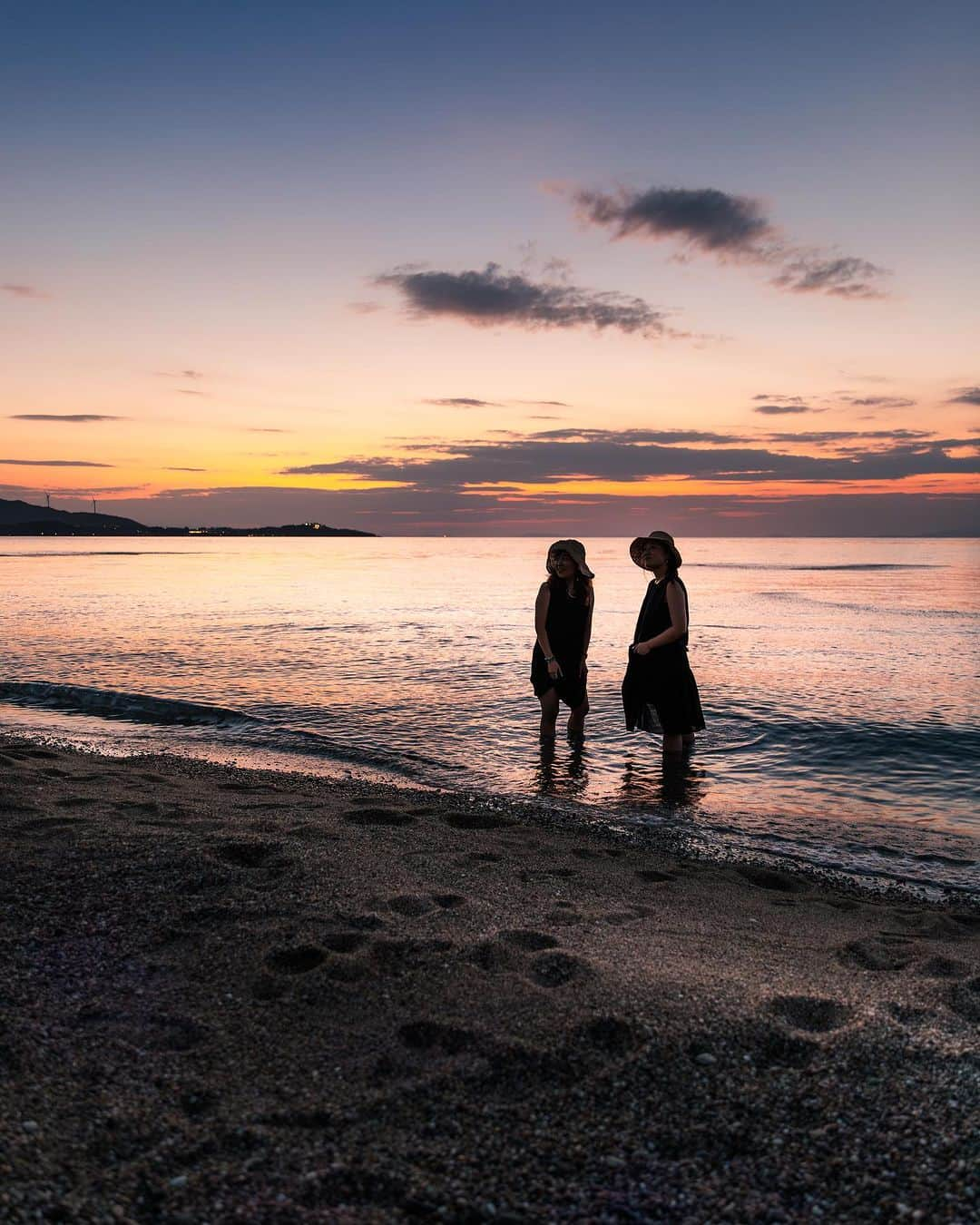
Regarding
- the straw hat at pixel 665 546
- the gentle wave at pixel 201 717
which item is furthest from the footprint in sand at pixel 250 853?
the straw hat at pixel 665 546

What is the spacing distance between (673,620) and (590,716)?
3882mm

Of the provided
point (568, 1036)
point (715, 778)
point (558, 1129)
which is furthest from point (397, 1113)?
point (715, 778)

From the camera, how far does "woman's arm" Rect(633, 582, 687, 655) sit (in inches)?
353

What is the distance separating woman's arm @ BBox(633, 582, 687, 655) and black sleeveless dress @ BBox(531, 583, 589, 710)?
1.05 metres

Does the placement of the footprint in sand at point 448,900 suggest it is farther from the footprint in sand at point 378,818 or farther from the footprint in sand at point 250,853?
the footprint in sand at point 378,818

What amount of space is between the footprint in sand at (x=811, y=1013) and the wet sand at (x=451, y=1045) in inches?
0.5

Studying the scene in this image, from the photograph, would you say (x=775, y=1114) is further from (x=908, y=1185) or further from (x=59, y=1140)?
(x=59, y=1140)

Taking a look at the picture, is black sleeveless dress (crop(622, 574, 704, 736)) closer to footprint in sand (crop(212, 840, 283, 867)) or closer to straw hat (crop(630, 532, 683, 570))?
straw hat (crop(630, 532, 683, 570))

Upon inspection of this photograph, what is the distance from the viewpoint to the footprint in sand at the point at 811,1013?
3.51m

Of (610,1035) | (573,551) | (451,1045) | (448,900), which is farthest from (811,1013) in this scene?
(573,551)

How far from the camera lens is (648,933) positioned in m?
4.68

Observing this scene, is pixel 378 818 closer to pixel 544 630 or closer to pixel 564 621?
pixel 544 630

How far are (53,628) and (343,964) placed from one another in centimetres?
2178

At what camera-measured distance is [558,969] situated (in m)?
4.00
